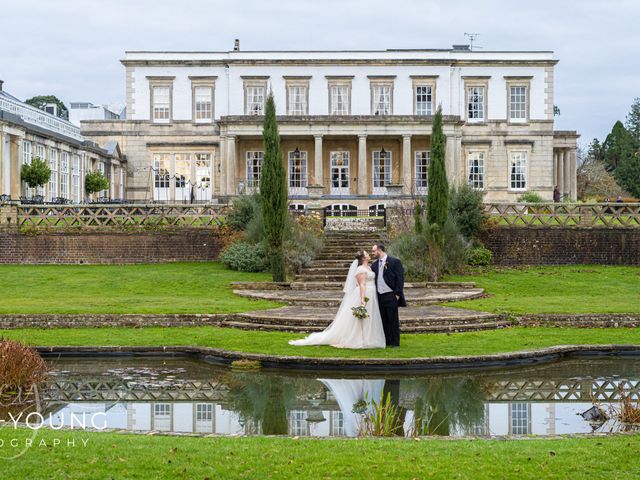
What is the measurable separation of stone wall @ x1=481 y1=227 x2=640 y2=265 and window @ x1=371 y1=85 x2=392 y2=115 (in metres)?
21.9

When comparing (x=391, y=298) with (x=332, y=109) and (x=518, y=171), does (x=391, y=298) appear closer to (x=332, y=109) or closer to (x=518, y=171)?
(x=332, y=109)

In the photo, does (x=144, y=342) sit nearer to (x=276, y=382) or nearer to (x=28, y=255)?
(x=276, y=382)

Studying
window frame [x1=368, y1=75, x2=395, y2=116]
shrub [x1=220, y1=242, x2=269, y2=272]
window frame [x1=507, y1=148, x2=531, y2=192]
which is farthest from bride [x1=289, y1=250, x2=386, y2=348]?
window frame [x1=507, y1=148, x2=531, y2=192]

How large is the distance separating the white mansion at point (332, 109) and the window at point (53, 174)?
374 inches

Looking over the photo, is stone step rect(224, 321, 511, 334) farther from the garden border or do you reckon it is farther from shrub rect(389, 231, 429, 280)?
shrub rect(389, 231, 429, 280)

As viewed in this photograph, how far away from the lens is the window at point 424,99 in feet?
166

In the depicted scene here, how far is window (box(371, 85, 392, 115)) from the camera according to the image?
50656 millimetres

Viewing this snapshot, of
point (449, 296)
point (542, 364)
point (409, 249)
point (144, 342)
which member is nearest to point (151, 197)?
point (409, 249)

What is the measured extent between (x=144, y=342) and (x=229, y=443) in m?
7.84

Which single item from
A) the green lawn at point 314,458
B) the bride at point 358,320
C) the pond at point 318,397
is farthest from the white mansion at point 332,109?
the green lawn at point 314,458

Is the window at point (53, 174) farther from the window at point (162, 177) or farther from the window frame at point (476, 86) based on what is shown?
the window frame at point (476, 86)

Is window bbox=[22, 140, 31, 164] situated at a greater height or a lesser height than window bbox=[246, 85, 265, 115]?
lesser

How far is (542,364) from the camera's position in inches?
579

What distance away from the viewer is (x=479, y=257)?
29.3 meters
